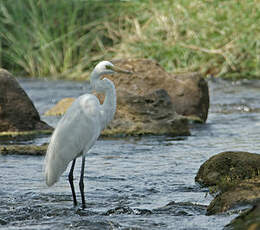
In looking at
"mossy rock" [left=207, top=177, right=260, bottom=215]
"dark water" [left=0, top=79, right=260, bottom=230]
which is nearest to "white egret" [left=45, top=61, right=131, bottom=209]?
"dark water" [left=0, top=79, right=260, bottom=230]

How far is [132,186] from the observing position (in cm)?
629

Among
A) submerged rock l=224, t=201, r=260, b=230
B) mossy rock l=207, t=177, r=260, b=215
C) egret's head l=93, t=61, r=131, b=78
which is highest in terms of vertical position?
egret's head l=93, t=61, r=131, b=78

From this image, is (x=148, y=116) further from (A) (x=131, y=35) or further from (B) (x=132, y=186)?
(A) (x=131, y=35)

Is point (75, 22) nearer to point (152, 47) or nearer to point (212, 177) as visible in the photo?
point (152, 47)

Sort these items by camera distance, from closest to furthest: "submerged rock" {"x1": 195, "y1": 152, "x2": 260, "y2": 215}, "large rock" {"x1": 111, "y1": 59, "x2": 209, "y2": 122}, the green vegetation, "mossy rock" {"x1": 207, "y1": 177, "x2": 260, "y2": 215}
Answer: "mossy rock" {"x1": 207, "y1": 177, "x2": 260, "y2": 215}
"submerged rock" {"x1": 195, "y1": 152, "x2": 260, "y2": 215}
"large rock" {"x1": 111, "y1": 59, "x2": 209, "y2": 122}
the green vegetation

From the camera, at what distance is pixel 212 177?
19.9 feet

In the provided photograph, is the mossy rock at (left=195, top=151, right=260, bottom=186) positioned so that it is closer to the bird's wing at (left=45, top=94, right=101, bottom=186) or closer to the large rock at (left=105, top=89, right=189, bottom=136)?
the bird's wing at (left=45, top=94, right=101, bottom=186)

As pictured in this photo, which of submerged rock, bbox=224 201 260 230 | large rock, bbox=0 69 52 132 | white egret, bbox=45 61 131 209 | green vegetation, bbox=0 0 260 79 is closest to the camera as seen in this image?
submerged rock, bbox=224 201 260 230

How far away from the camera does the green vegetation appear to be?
16828 millimetres

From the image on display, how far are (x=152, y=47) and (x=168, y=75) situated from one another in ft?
20.9

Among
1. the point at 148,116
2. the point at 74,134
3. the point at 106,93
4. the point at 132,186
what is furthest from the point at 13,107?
the point at 74,134

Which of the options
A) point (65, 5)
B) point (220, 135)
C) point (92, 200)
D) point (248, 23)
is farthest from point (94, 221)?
point (65, 5)

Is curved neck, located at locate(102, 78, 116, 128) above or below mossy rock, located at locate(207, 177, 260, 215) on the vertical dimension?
above

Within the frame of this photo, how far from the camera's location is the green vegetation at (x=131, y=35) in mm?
16828
